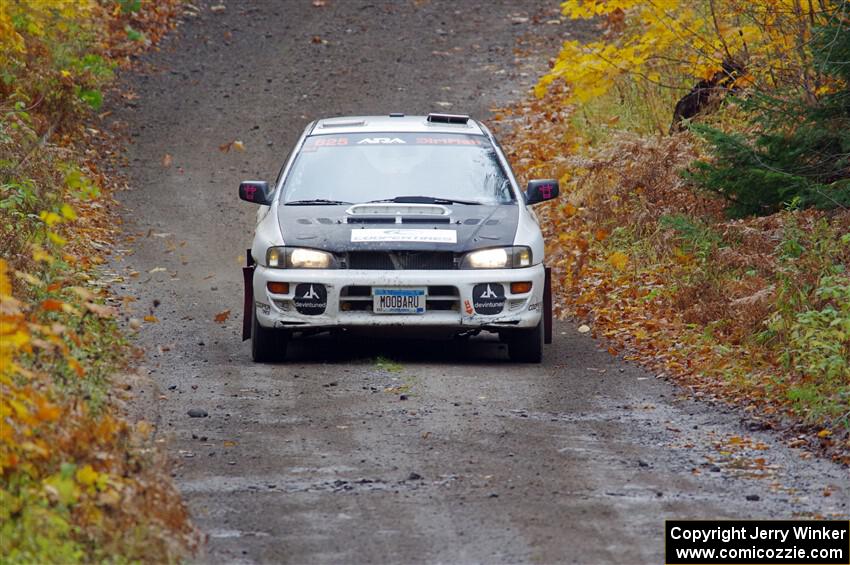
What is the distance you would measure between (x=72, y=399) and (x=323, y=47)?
1951cm

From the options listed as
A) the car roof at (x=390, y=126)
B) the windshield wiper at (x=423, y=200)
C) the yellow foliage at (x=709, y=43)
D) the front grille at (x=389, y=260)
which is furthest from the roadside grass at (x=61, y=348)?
the yellow foliage at (x=709, y=43)

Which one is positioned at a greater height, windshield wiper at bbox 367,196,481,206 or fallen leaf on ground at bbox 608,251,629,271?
windshield wiper at bbox 367,196,481,206

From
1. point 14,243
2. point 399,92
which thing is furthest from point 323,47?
point 14,243

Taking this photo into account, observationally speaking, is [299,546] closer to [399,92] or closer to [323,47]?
[399,92]

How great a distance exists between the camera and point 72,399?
6.94 meters

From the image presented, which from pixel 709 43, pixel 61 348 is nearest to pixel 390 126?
pixel 709 43

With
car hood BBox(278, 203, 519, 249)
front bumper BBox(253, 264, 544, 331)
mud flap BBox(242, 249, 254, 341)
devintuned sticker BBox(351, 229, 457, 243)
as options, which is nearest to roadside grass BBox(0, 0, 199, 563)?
mud flap BBox(242, 249, 254, 341)

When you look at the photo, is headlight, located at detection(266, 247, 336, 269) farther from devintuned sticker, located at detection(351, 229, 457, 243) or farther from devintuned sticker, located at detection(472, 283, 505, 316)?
devintuned sticker, located at detection(472, 283, 505, 316)

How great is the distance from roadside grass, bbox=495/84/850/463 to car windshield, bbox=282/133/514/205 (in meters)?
1.85

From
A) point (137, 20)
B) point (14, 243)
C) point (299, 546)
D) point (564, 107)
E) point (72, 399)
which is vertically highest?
point (137, 20)

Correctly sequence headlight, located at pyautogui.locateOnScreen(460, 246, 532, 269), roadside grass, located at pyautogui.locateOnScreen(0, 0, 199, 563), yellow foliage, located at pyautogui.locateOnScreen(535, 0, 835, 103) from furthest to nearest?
yellow foliage, located at pyautogui.locateOnScreen(535, 0, 835, 103) < headlight, located at pyautogui.locateOnScreen(460, 246, 532, 269) < roadside grass, located at pyautogui.locateOnScreen(0, 0, 199, 563)

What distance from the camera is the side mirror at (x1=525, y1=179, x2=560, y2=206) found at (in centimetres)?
1092

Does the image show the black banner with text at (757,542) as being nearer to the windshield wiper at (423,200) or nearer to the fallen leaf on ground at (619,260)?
the windshield wiper at (423,200)

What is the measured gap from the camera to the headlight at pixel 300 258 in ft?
32.8
